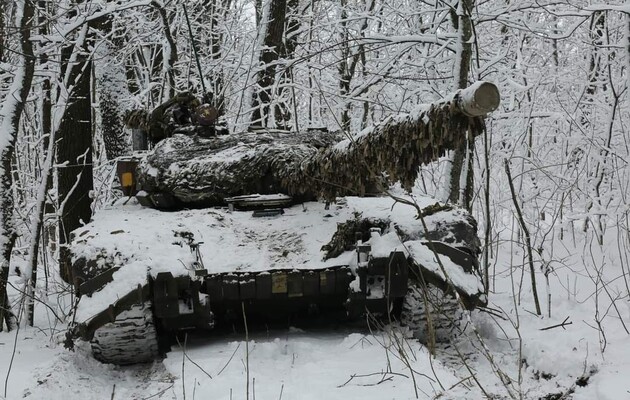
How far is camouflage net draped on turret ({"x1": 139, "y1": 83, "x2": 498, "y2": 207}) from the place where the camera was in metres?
3.79

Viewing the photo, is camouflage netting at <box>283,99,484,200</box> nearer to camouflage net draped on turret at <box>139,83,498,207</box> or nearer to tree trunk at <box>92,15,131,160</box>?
camouflage net draped on turret at <box>139,83,498,207</box>

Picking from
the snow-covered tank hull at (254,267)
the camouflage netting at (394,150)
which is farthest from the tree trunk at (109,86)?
the camouflage netting at (394,150)

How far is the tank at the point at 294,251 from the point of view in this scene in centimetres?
407

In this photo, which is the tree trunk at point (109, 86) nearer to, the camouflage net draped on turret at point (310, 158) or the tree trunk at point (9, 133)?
the camouflage net draped on turret at point (310, 158)

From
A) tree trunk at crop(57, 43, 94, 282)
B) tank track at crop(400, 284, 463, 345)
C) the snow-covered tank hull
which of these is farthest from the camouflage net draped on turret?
tree trunk at crop(57, 43, 94, 282)

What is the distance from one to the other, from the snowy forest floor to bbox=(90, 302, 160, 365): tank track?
0.28 feet

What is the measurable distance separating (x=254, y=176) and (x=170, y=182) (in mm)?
740

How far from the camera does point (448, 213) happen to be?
15.6ft

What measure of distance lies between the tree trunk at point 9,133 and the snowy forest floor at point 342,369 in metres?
0.79

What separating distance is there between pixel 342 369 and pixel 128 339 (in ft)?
4.78

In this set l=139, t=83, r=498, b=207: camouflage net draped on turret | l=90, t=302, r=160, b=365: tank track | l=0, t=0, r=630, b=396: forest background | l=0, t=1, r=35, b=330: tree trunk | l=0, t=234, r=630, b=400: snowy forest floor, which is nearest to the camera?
l=0, t=234, r=630, b=400: snowy forest floor

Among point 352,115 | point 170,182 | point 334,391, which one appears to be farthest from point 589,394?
point 352,115

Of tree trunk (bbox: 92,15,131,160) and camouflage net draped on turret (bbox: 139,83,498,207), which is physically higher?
tree trunk (bbox: 92,15,131,160)

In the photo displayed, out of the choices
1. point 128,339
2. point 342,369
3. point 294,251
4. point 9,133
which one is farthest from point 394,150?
point 9,133
